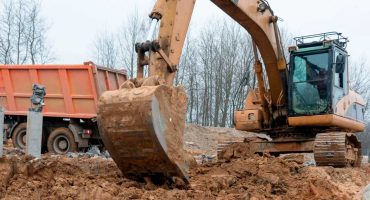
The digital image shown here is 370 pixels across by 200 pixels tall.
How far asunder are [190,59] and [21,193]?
1365 inches

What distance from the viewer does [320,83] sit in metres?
9.43

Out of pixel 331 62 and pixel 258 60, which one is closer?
pixel 331 62

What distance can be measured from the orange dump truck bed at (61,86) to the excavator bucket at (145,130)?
7.89m

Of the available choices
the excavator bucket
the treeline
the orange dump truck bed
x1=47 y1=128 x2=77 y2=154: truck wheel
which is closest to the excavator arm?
the excavator bucket

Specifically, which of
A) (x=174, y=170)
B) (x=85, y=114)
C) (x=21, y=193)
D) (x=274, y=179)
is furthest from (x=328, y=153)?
(x=85, y=114)

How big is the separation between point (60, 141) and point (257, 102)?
574 cm

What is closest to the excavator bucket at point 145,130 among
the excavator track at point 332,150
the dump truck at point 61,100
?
the excavator track at point 332,150

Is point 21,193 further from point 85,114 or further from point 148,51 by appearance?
point 85,114

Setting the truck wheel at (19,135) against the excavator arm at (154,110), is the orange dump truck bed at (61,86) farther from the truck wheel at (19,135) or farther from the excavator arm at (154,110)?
the excavator arm at (154,110)

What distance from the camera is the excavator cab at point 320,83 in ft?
30.6

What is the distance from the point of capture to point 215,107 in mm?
38719

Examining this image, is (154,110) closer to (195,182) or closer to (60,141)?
(195,182)

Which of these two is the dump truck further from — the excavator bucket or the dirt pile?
the excavator bucket

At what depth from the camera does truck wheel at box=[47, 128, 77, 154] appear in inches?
522
